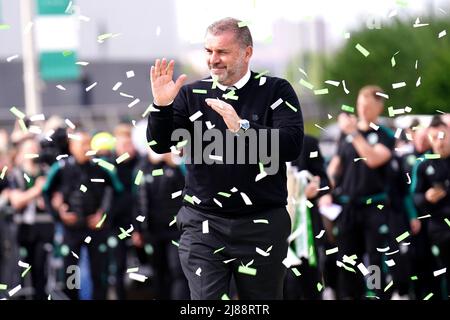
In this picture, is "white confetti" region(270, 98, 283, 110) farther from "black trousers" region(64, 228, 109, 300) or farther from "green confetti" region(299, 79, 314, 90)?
"black trousers" region(64, 228, 109, 300)

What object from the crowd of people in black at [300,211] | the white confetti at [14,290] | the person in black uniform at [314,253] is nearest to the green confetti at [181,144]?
the crowd of people in black at [300,211]

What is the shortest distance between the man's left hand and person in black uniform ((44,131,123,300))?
22.6 ft

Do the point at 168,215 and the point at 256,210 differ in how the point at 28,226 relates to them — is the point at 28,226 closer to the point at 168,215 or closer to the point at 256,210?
the point at 168,215

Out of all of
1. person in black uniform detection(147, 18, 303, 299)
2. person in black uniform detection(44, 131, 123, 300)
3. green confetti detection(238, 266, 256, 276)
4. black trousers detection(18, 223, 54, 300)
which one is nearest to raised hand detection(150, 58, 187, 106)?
person in black uniform detection(147, 18, 303, 299)

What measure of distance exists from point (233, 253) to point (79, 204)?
6.68 m

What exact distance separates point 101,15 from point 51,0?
1550 inches

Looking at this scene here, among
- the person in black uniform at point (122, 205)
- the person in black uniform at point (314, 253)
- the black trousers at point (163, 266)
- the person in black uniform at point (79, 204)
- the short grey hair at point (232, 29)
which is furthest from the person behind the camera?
the person in black uniform at point (122, 205)

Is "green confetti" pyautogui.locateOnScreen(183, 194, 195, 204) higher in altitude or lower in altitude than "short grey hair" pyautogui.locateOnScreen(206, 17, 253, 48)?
lower

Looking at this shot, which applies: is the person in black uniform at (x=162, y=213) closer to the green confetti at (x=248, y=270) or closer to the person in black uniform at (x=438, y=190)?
the person in black uniform at (x=438, y=190)

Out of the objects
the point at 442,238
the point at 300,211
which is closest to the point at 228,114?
the point at 300,211

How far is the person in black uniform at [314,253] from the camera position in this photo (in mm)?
11453

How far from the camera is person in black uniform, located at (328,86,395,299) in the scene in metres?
12.5

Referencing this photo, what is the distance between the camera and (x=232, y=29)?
26.0ft

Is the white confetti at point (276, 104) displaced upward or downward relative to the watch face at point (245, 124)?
upward
